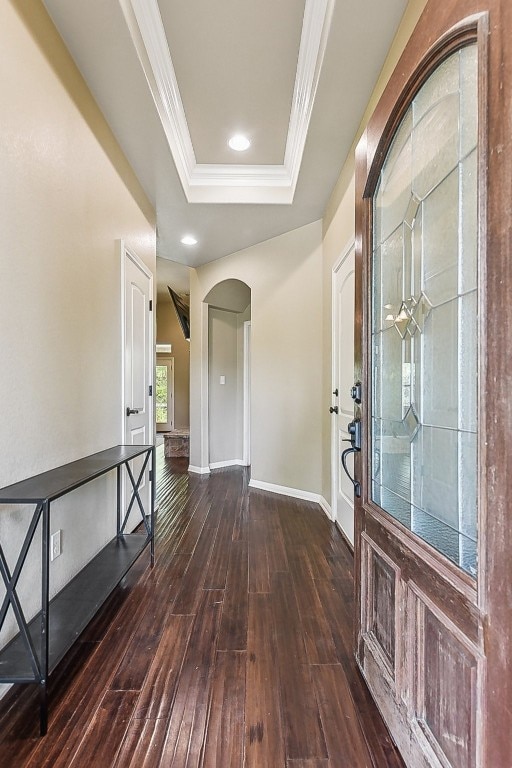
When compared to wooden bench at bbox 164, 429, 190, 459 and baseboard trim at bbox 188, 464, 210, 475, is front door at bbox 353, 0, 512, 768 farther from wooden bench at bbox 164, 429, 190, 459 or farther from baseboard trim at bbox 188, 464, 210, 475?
wooden bench at bbox 164, 429, 190, 459

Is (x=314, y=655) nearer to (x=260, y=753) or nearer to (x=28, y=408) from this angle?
(x=260, y=753)

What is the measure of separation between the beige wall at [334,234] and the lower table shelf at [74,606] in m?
1.79

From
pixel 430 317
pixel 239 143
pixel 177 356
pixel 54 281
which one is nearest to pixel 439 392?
pixel 430 317

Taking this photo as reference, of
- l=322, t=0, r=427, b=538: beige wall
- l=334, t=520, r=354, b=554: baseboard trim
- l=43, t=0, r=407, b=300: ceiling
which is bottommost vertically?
l=334, t=520, r=354, b=554: baseboard trim

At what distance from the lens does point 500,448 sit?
28.5 inches

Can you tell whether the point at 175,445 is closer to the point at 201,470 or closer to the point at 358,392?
Result: the point at 201,470

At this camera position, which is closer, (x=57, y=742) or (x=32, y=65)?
(x=57, y=742)

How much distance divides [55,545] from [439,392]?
183cm

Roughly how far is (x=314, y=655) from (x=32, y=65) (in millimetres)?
2771

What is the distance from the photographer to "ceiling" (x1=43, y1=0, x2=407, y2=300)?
1.78m

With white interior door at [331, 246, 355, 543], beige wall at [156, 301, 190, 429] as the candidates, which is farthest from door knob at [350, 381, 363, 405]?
beige wall at [156, 301, 190, 429]

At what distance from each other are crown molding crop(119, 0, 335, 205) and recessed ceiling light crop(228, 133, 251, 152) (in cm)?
26

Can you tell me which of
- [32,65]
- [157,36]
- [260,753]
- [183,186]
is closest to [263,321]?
[183,186]

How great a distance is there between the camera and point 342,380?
3.03 m
